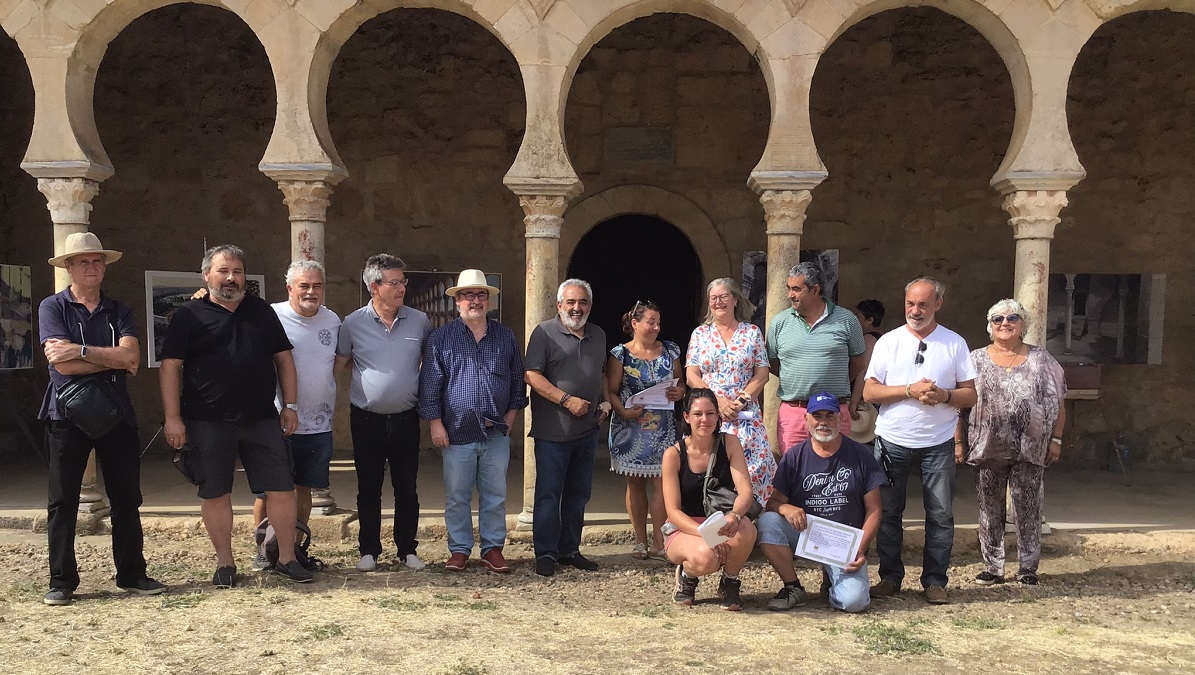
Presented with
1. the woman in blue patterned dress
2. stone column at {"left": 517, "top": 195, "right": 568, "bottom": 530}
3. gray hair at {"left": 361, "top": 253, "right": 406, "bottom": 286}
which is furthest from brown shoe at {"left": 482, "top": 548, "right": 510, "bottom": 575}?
gray hair at {"left": 361, "top": 253, "right": 406, "bottom": 286}

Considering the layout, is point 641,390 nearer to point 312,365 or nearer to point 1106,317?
point 312,365

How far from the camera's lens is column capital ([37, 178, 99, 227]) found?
18.6 ft

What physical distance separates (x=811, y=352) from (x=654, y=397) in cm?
92

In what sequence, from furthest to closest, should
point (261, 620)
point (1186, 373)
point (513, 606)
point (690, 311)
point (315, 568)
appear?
1. point (690, 311)
2. point (1186, 373)
3. point (315, 568)
4. point (513, 606)
5. point (261, 620)

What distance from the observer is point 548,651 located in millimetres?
3785

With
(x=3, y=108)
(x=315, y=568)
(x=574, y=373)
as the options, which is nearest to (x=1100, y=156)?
(x=574, y=373)

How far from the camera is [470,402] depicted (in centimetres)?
482

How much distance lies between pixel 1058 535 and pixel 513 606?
3.63 metres

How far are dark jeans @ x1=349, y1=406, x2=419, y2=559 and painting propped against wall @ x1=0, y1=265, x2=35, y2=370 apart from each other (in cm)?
425

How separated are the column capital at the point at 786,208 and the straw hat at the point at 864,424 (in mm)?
1224

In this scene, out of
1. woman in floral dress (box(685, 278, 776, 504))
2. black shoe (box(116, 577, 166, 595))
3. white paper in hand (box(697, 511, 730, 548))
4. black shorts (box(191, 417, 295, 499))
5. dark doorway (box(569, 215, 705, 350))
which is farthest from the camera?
dark doorway (box(569, 215, 705, 350))

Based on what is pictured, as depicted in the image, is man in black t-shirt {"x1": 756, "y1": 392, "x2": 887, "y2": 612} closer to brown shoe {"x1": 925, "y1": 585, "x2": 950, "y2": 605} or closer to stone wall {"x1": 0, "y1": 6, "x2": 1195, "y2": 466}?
brown shoe {"x1": 925, "y1": 585, "x2": 950, "y2": 605}

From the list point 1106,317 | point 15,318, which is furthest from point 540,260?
point 1106,317

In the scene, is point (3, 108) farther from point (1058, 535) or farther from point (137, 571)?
point (1058, 535)
